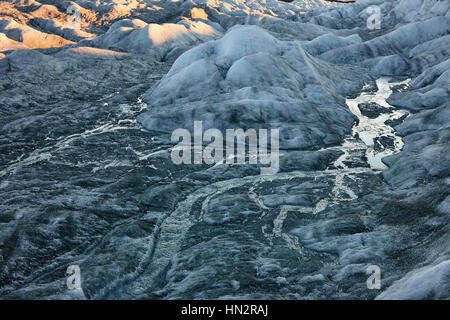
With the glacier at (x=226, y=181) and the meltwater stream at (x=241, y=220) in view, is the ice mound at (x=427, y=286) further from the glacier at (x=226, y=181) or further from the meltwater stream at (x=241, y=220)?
the meltwater stream at (x=241, y=220)

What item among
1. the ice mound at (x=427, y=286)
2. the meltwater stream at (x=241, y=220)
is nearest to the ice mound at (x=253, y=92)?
the meltwater stream at (x=241, y=220)

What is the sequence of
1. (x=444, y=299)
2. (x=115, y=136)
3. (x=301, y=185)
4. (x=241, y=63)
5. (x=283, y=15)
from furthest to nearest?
(x=283, y=15) < (x=241, y=63) < (x=115, y=136) < (x=301, y=185) < (x=444, y=299)

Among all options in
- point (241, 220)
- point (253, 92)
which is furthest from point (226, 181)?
point (253, 92)

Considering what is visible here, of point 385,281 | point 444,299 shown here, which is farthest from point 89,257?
point 444,299

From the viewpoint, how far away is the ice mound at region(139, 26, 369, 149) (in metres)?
23.7

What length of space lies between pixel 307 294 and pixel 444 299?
3525 mm

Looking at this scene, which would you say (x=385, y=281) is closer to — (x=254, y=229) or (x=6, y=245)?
(x=254, y=229)

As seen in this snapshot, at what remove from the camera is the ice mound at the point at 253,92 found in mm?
23688

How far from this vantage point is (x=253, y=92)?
25.3 m

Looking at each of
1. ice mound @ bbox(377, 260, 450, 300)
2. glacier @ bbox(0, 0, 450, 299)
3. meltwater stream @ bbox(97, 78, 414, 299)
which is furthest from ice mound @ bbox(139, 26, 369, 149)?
ice mound @ bbox(377, 260, 450, 300)

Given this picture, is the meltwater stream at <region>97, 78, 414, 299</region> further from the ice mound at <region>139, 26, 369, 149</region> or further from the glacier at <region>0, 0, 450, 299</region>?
the ice mound at <region>139, 26, 369, 149</region>

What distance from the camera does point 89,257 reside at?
41.0 ft

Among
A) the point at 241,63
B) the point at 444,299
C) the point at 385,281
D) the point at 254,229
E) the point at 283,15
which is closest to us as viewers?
the point at 444,299

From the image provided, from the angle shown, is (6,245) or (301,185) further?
(301,185)
